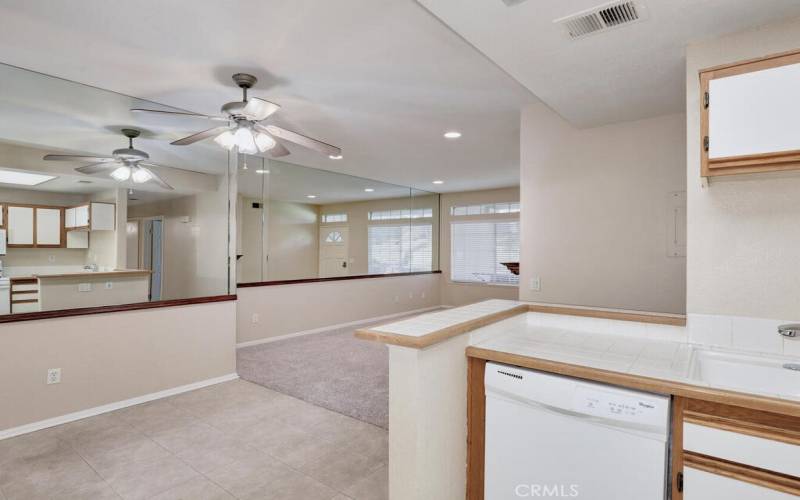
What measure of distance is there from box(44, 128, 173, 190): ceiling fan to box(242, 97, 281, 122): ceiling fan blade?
46.1 inches

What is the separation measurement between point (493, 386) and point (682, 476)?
25.6 inches

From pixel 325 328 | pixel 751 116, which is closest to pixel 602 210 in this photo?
pixel 751 116

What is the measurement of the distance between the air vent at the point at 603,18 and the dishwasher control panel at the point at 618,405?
1.46 meters

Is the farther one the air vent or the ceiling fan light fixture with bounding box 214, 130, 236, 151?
the ceiling fan light fixture with bounding box 214, 130, 236, 151

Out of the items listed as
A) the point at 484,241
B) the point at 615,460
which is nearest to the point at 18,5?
the point at 615,460

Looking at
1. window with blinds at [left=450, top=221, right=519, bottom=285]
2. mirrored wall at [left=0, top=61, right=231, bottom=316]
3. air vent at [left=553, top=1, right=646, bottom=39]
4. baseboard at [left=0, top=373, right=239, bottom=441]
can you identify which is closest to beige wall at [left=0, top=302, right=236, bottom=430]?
baseboard at [left=0, top=373, right=239, bottom=441]

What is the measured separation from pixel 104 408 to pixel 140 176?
180 cm

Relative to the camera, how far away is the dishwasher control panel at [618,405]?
1277 mm

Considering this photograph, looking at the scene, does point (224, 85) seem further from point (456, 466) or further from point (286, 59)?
point (456, 466)

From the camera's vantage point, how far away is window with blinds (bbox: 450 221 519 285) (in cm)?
757

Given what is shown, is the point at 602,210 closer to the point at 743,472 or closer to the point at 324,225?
the point at 743,472

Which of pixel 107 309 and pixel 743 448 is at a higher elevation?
pixel 107 309

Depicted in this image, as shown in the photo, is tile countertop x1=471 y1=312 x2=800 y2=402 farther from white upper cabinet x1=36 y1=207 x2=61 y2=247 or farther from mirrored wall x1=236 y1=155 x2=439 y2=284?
mirrored wall x1=236 y1=155 x2=439 y2=284

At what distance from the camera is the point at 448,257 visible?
8.38 meters
